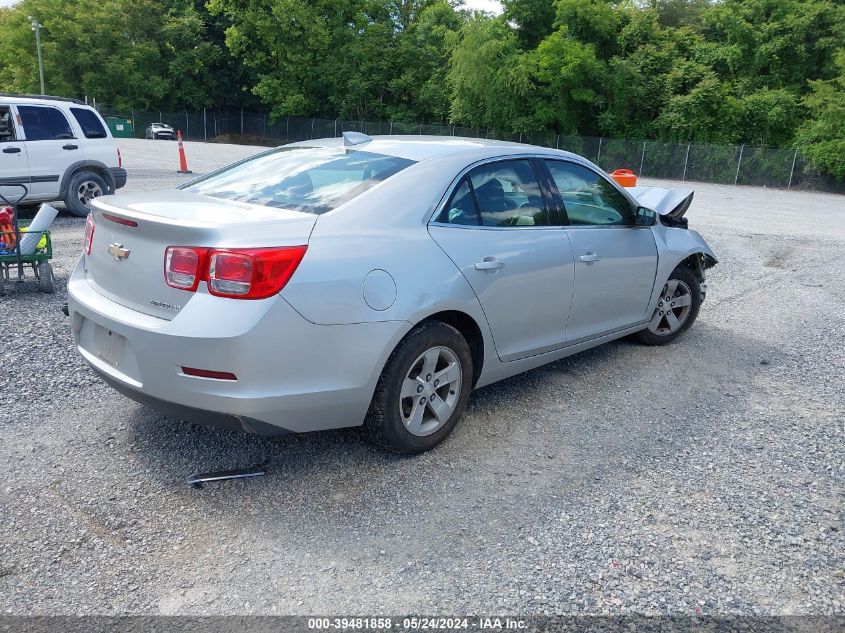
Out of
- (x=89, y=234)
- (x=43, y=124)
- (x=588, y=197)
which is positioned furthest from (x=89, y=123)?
(x=588, y=197)

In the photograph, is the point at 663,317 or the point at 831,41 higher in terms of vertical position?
the point at 831,41

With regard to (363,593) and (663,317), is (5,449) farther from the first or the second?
(663,317)

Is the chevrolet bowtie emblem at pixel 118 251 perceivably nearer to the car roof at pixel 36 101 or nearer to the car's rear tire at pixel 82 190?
the car's rear tire at pixel 82 190

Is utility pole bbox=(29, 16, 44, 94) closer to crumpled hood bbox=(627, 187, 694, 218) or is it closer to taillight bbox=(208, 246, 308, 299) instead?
crumpled hood bbox=(627, 187, 694, 218)

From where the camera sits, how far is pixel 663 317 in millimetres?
5895

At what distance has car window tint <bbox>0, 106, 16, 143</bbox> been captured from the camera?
1027cm

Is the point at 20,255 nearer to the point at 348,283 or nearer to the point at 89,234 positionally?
the point at 89,234

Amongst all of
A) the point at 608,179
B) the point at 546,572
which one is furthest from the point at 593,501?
the point at 608,179

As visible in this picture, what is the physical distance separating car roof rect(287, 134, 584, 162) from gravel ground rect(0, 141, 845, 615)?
1.61 meters

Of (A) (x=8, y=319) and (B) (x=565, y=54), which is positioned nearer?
(A) (x=8, y=319)

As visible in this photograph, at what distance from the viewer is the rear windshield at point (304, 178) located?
371 centimetres

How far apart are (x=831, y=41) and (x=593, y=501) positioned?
116 feet

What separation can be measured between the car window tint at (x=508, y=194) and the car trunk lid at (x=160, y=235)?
1.16 meters

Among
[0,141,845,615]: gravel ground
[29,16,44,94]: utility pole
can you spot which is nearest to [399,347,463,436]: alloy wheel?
[0,141,845,615]: gravel ground
